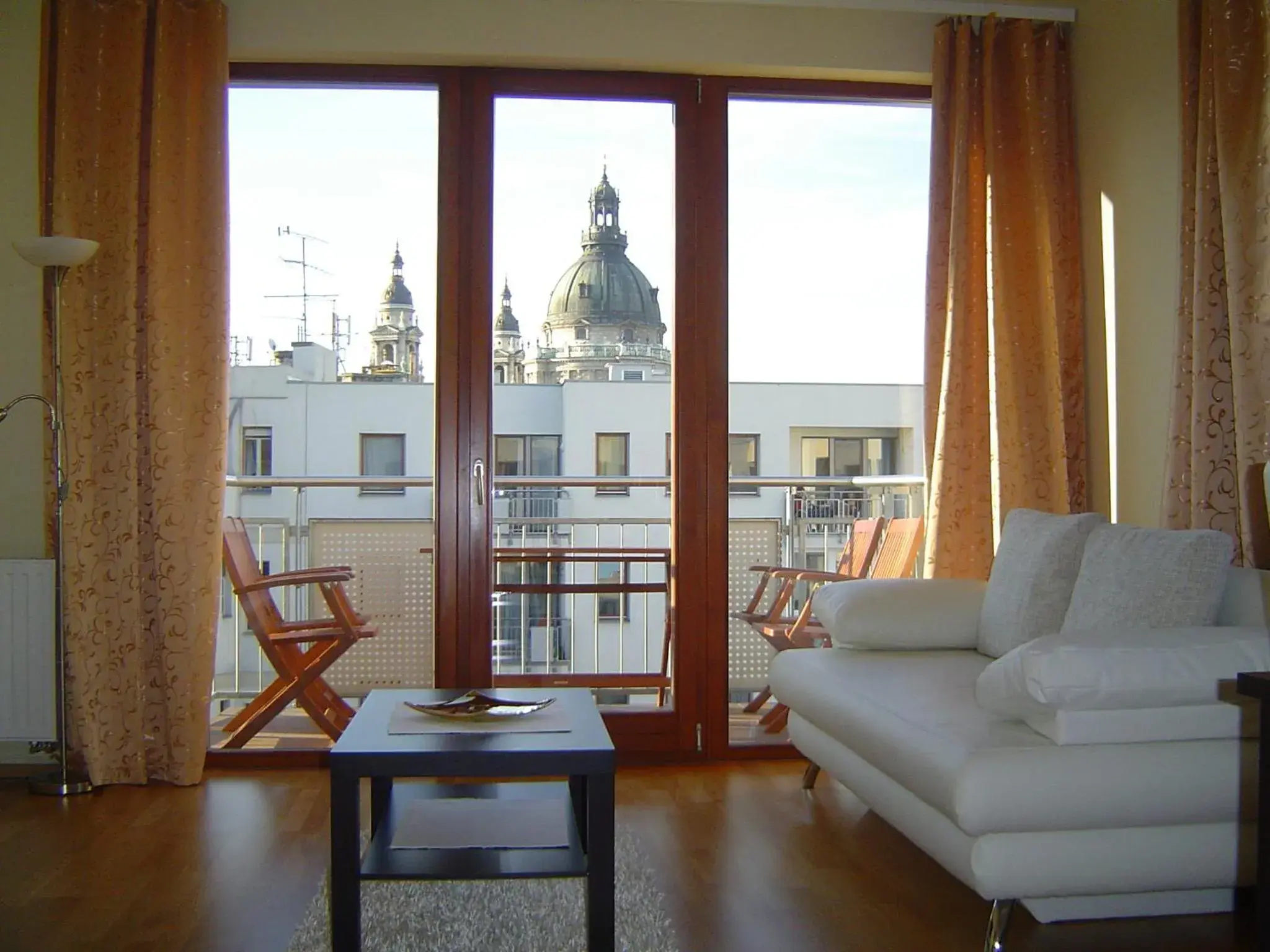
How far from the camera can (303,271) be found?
427cm

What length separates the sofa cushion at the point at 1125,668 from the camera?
2342mm

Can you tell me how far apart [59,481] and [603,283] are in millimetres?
1887

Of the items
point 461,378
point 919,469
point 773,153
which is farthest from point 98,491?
point 919,469

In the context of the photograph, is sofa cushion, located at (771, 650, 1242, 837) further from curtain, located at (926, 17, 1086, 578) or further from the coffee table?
A: curtain, located at (926, 17, 1086, 578)

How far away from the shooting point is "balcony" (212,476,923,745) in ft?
14.2

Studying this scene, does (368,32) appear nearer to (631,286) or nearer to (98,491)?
(631,286)

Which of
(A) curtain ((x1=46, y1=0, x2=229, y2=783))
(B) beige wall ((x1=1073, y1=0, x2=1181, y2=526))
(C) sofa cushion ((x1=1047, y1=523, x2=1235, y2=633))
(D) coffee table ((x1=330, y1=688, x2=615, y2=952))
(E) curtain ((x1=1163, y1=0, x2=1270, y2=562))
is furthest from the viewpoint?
(A) curtain ((x1=46, y1=0, x2=229, y2=783))

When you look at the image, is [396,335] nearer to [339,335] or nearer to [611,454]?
[339,335]

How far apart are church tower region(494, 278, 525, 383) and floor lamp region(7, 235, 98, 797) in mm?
1284

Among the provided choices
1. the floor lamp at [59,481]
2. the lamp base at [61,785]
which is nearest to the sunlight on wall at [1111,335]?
the floor lamp at [59,481]

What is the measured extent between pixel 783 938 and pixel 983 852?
1.58ft

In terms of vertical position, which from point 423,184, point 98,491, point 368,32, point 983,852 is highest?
point 368,32

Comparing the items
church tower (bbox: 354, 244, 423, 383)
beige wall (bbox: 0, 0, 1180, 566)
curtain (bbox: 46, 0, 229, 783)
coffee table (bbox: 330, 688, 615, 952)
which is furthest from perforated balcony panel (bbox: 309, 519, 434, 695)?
coffee table (bbox: 330, 688, 615, 952)

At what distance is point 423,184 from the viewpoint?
13.9 ft
